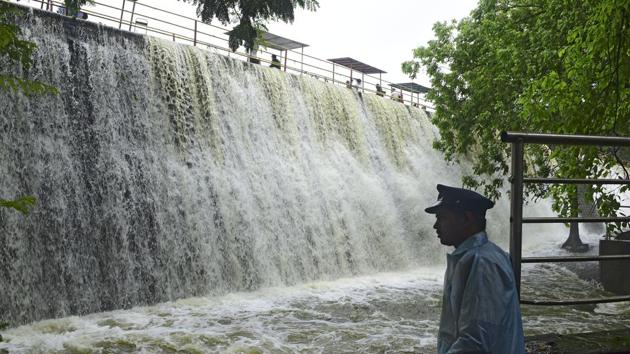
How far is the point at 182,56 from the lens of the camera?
12539 millimetres

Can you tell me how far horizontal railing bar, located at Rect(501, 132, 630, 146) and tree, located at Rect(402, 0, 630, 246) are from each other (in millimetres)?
633

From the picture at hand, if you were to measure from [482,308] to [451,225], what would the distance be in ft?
1.04

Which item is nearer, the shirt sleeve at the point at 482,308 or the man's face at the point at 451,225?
the shirt sleeve at the point at 482,308

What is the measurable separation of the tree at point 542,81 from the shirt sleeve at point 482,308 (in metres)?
2.25

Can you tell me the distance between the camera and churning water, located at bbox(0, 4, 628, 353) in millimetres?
8242

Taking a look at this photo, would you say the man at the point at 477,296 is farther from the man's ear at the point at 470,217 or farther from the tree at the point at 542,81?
the tree at the point at 542,81

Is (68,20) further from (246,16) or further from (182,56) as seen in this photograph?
(246,16)

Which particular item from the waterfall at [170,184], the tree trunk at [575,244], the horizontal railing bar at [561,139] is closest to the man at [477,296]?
the horizontal railing bar at [561,139]

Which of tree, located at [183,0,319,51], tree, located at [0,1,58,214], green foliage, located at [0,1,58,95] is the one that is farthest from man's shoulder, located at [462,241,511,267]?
tree, located at [183,0,319,51]

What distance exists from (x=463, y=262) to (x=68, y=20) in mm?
10482

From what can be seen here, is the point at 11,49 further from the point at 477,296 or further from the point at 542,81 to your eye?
the point at 542,81

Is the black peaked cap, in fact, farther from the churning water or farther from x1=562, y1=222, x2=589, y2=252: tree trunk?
x1=562, y1=222, x2=589, y2=252: tree trunk

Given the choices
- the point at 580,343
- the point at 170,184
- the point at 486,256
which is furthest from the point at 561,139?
the point at 170,184

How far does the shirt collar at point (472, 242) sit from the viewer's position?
186cm
